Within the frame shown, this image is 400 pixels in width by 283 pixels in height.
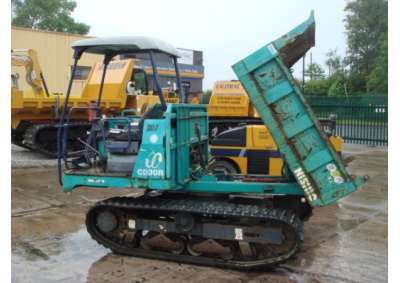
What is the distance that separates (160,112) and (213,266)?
184cm

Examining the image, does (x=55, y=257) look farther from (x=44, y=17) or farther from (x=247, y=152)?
(x=44, y=17)

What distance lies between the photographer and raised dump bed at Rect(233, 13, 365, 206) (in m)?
4.96

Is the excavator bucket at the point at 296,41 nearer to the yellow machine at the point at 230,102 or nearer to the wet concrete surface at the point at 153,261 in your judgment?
the wet concrete surface at the point at 153,261

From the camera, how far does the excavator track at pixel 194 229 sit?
5078 mm

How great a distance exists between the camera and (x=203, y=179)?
576 centimetres

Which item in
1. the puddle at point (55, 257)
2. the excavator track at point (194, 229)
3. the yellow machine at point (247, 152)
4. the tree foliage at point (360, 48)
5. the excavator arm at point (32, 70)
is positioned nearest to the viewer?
the puddle at point (55, 257)

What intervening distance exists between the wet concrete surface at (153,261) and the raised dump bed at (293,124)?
34.8 inches

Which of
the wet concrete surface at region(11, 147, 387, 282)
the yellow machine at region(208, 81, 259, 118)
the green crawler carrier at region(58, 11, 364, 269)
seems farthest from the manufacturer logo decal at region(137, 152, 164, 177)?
the yellow machine at region(208, 81, 259, 118)

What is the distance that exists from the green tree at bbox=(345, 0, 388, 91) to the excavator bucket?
145 ft

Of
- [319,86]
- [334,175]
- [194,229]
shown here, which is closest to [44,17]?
[319,86]

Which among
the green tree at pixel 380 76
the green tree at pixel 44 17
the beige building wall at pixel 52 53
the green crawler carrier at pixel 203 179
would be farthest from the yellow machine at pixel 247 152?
the green tree at pixel 44 17

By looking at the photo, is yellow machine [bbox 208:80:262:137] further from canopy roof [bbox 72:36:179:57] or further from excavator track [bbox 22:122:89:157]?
canopy roof [bbox 72:36:179:57]

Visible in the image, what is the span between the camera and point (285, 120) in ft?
16.6
